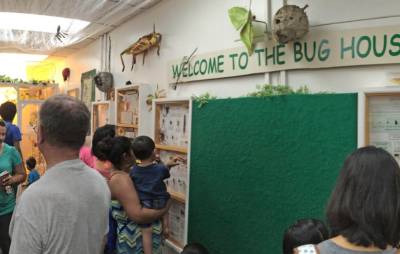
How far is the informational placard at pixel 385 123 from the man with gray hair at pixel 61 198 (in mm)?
1269

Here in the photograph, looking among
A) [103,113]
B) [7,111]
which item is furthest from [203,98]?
[7,111]

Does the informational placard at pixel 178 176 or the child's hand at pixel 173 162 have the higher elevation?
the child's hand at pixel 173 162

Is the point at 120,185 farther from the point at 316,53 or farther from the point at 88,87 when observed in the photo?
the point at 88,87

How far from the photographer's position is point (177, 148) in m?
2.50

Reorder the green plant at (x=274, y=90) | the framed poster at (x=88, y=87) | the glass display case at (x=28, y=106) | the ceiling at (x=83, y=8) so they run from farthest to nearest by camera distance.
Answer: the glass display case at (x=28, y=106) → the framed poster at (x=88, y=87) → the ceiling at (x=83, y=8) → the green plant at (x=274, y=90)

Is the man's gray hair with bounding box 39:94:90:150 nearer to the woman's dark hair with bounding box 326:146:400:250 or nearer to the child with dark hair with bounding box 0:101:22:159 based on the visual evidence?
the woman's dark hair with bounding box 326:146:400:250

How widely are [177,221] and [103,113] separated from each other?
199 centimetres

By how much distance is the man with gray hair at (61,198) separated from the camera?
3.08ft

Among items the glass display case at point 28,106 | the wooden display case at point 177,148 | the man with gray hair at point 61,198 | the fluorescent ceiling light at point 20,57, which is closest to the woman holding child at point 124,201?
the wooden display case at point 177,148

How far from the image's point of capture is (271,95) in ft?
5.88

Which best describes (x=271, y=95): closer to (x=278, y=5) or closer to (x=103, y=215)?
(x=278, y=5)

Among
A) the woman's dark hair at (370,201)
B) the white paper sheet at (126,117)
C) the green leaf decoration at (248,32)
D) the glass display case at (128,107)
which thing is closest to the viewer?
the woman's dark hair at (370,201)

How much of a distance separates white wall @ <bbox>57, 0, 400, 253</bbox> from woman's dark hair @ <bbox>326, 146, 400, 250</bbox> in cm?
74

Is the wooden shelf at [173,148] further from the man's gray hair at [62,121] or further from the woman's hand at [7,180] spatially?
the man's gray hair at [62,121]
